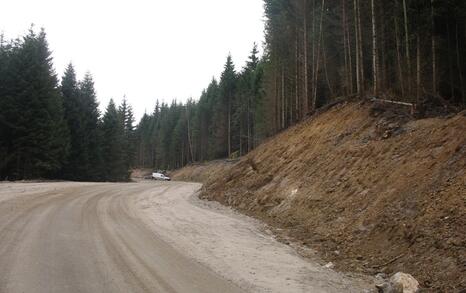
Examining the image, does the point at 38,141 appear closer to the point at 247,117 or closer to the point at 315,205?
Answer: the point at 315,205

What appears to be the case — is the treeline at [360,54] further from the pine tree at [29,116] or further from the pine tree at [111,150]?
the pine tree at [111,150]

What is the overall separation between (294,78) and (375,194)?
25.8m

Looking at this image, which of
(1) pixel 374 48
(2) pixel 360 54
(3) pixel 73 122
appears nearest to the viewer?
(1) pixel 374 48

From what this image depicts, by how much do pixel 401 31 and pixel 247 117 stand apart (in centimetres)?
4926

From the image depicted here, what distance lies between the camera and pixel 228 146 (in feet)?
258

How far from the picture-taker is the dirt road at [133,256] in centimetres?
762

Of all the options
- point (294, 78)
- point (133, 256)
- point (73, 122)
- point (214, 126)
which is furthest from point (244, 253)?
point (214, 126)

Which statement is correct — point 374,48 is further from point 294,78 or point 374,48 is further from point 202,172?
point 202,172

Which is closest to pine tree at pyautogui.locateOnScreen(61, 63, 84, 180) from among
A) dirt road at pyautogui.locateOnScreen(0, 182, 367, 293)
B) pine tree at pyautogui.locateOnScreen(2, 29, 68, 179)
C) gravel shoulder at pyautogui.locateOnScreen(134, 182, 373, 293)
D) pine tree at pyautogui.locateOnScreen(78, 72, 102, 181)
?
pine tree at pyautogui.locateOnScreen(78, 72, 102, 181)

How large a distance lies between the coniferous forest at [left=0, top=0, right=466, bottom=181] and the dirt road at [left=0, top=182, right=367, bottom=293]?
8.49 m

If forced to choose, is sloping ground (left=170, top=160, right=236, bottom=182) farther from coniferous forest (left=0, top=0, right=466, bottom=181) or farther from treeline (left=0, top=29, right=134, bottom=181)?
treeline (left=0, top=29, right=134, bottom=181)

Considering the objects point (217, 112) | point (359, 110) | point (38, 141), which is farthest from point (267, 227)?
point (217, 112)

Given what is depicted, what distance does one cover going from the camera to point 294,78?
37.1 metres

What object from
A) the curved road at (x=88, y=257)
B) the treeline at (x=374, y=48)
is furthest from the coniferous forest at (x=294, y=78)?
the curved road at (x=88, y=257)
